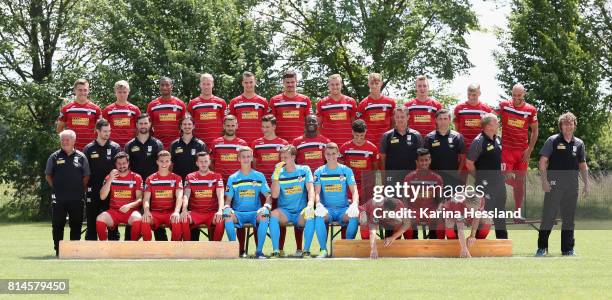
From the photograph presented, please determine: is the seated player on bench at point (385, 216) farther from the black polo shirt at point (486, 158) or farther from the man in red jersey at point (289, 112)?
the man in red jersey at point (289, 112)

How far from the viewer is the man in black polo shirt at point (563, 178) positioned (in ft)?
43.6

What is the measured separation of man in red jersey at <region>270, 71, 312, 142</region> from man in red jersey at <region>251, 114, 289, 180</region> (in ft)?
1.89

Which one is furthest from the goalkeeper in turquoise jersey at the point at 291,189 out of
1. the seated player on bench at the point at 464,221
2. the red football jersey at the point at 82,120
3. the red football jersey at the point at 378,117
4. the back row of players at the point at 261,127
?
the red football jersey at the point at 82,120

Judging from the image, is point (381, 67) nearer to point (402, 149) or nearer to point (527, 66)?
point (527, 66)

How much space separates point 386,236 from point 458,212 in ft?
3.39

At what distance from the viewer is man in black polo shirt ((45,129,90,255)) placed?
1359 cm

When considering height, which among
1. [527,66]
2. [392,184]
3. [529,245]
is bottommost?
[529,245]

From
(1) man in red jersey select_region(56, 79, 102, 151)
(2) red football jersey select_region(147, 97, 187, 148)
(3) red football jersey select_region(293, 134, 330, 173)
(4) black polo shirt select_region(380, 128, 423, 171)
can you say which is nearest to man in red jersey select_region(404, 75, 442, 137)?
(4) black polo shirt select_region(380, 128, 423, 171)

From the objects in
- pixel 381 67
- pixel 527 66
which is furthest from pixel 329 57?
pixel 527 66

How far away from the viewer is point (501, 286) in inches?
367

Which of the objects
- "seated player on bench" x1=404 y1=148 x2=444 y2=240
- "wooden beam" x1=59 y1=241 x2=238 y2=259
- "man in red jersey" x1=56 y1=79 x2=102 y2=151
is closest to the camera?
"wooden beam" x1=59 y1=241 x2=238 y2=259

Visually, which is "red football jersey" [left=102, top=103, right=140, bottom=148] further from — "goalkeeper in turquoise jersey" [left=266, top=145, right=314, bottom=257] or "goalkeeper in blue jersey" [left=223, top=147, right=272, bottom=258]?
"goalkeeper in turquoise jersey" [left=266, top=145, right=314, bottom=257]

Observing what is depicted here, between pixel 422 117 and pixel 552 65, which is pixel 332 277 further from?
pixel 552 65

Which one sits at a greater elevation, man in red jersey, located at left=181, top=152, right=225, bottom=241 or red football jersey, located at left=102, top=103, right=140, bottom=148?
red football jersey, located at left=102, top=103, right=140, bottom=148
